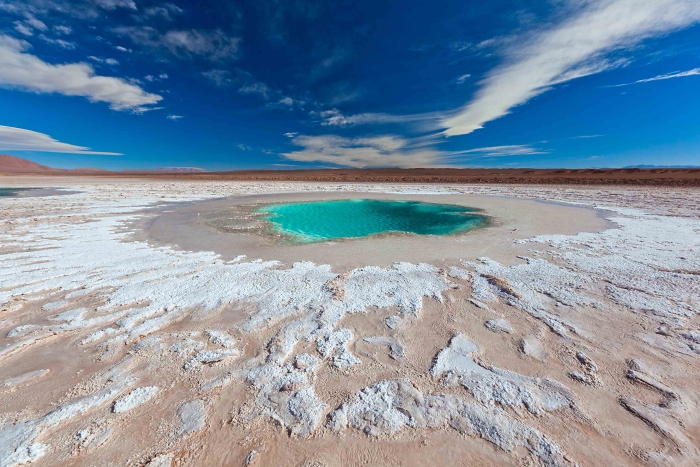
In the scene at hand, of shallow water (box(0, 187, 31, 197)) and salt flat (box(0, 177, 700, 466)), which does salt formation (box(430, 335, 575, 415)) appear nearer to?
salt flat (box(0, 177, 700, 466))

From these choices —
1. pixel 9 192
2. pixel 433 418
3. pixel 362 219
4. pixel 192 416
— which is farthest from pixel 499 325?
pixel 9 192

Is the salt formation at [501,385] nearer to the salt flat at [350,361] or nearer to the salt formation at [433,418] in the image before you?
the salt flat at [350,361]

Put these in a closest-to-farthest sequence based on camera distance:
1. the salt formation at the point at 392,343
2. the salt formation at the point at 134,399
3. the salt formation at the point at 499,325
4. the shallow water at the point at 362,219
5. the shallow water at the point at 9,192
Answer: the salt formation at the point at 134,399, the salt formation at the point at 392,343, the salt formation at the point at 499,325, the shallow water at the point at 362,219, the shallow water at the point at 9,192

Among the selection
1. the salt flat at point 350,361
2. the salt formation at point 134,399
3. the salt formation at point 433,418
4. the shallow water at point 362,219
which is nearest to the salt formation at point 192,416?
the salt flat at point 350,361

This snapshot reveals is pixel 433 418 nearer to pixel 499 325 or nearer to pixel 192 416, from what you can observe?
pixel 499 325

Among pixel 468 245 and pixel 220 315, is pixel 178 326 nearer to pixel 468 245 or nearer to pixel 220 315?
pixel 220 315
